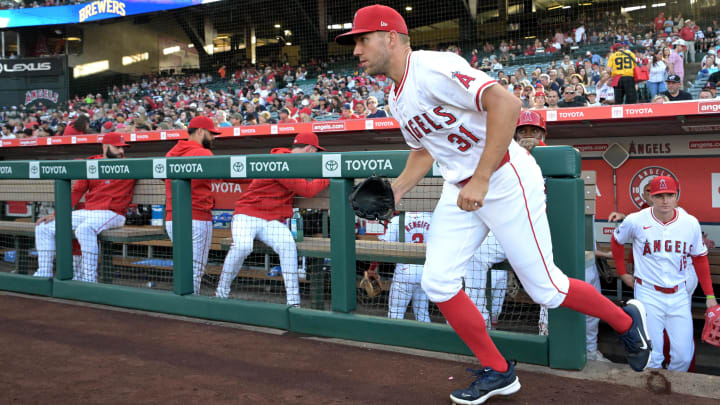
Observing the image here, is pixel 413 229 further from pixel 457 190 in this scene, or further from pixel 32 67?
pixel 32 67

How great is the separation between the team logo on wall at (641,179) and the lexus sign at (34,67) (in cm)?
2245

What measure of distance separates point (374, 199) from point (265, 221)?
1797 mm

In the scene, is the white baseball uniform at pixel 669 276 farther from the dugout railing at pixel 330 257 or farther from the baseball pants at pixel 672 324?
the dugout railing at pixel 330 257

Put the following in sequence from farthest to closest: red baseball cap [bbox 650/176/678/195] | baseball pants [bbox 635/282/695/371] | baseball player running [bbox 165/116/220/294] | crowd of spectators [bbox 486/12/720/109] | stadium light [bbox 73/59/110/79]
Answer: stadium light [bbox 73/59/110/79] < crowd of spectators [bbox 486/12/720/109] < baseball player running [bbox 165/116/220/294] < baseball pants [bbox 635/282/695/371] < red baseball cap [bbox 650/176/678/195]

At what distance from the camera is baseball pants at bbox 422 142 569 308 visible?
2066 millimetres

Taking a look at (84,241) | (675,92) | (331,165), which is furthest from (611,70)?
(84,241)

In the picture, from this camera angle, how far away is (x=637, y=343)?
2.25 metres

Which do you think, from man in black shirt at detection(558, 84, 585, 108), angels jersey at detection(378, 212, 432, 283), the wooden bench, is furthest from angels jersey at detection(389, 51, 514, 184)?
man in black shirt at detection(558, 84, 585, 108)

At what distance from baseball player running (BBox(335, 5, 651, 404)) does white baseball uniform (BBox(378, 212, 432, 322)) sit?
111 centimetres

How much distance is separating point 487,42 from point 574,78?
9.57m

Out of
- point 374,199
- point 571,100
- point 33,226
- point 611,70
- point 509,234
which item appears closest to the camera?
point 509,234

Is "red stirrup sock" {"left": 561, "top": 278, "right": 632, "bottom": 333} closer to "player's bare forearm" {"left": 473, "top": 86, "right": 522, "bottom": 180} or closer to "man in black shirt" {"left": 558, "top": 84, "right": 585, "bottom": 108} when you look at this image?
"player's bare forearm" {"left": 473, "top": 86, "right": 522, "bottom": 180}

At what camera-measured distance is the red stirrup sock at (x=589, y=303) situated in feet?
7.11

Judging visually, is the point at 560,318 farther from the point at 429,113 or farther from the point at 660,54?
the point at 660,54
